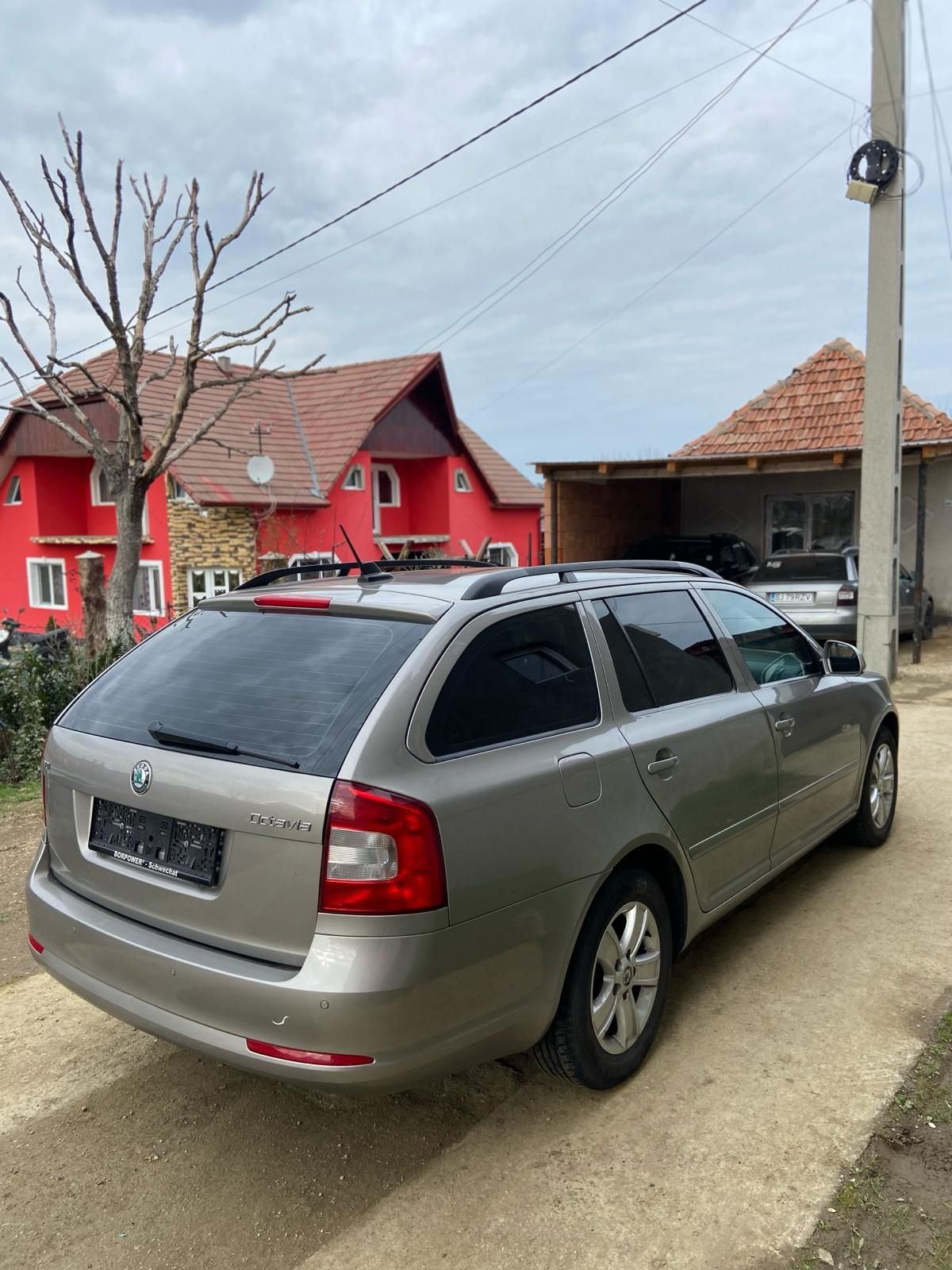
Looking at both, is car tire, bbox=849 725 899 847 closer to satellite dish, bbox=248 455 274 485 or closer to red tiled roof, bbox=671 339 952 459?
red tiled roof, bbox=671 339 952 459

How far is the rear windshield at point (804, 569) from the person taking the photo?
1305 cm

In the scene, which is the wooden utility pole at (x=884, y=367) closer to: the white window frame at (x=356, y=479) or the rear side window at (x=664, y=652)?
the rear side window at (x=664, y=652)

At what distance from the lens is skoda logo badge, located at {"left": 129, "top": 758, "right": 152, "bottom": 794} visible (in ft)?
9.07

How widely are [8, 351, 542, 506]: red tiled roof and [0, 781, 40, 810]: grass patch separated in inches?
566

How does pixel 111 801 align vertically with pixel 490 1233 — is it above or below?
above

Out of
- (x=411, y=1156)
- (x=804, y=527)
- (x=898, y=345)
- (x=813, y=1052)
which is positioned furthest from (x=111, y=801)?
(x=804, y=527)

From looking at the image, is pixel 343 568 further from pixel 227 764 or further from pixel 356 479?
pixel 356 479

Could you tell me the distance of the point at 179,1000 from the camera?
2.60 meters

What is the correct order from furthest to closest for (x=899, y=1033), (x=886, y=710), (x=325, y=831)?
(x=886, y=710), (x=899, y=1033), (x=325, y=831)

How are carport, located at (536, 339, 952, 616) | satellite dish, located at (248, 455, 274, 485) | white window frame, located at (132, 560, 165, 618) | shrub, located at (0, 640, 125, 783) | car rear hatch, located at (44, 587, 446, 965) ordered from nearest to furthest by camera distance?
car rear hatch, located at (44, 587, 446, 965)
shrub, located at (0, 640, 125, 783)
carport, located at (536, 339, 952, 616)
satellite dish, located at (248, 455, 274, 485)
white window frame, located at (132, 560, 165, 618)

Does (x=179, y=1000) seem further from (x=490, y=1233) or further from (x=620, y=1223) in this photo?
(x=620, y=1223)

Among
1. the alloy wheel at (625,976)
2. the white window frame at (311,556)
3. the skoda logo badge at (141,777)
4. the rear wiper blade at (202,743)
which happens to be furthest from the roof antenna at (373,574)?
the white window frame at (311,556)

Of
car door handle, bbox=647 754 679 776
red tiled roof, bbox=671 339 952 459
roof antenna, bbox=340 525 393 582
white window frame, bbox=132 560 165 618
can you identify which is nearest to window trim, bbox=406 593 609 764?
car door handle, bbox=647 754 679 776

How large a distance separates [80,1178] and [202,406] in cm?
2273
